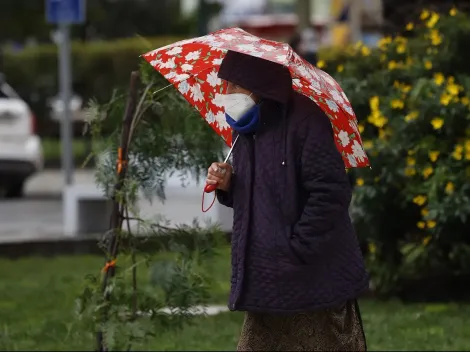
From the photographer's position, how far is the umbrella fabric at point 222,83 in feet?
15.4

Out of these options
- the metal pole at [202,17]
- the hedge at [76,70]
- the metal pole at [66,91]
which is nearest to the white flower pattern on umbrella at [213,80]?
the metal pole at [66,91]

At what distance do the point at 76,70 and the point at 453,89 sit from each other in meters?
20.0

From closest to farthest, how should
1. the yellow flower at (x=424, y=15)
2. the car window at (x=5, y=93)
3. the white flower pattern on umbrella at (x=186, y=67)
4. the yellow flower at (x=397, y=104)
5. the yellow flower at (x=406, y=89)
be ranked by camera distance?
the white flower pattern on umbrella at (x=186, y=67) → the yellow flower at (x=397, y=104) → the yellow flower at (x=406, y=89) → the yellow flower at (x=424, y=15) → the car window at (x=5, y=93)

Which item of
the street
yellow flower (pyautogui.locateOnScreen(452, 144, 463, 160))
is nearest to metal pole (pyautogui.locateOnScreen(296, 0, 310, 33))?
the street

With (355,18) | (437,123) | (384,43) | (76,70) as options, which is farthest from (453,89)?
(76,70)

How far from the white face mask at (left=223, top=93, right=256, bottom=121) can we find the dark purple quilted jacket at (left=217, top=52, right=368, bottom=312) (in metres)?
0.04

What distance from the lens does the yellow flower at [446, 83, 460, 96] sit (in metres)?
7.74

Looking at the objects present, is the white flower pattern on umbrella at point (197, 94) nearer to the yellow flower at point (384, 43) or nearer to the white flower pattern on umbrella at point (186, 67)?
the white flower pattern on umbrella at point (186, 67)

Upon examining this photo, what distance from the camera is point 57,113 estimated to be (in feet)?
91.0

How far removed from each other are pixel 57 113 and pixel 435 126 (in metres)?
20.7

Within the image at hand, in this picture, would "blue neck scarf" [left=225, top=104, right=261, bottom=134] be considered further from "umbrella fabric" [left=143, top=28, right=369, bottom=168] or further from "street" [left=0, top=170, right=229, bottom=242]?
"street" [left=0, top=170, right=229, bottom=242]

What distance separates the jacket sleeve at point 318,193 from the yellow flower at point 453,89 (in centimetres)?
340

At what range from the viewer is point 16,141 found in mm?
17000

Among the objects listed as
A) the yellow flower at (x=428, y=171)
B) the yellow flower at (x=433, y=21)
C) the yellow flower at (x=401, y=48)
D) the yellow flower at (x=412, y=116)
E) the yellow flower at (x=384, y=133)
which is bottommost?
the yellow flower at (x=428, y=171)
